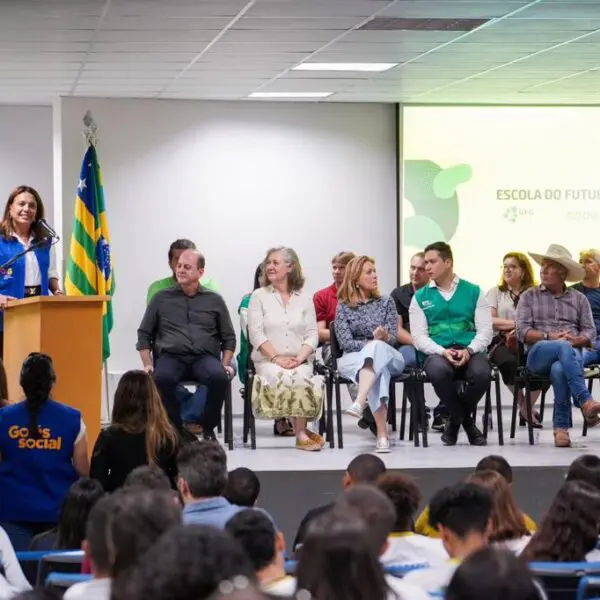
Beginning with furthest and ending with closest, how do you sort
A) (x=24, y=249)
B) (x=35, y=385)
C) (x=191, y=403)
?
(x=191, y=403), (x=24, y=249), (x=35, y=385)

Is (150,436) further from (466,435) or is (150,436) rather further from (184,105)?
(184,105)

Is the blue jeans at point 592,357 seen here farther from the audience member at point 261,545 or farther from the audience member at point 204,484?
the audience member at point 261,545

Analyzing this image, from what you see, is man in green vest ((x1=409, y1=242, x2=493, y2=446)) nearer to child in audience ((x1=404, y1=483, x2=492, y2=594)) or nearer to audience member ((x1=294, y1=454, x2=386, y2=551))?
audience member ((x1=294, y1=454, x2=386, y2=551))

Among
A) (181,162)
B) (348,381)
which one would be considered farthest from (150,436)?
(181,162)

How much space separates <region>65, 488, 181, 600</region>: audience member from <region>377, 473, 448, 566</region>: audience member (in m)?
0.87

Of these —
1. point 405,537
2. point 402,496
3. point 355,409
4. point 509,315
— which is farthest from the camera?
point 509,315

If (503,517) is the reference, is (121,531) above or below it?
above

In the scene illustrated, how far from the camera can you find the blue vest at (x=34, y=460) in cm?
490

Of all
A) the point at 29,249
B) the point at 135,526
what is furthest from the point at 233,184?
the point at 135,526

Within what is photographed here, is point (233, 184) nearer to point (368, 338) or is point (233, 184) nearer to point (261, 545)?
point (368, 338)

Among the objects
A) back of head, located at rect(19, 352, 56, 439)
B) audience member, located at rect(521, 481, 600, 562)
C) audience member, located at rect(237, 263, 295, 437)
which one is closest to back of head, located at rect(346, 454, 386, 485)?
audience member, located at rect(521, 481, 600, 562)

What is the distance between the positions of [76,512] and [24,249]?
328 cm

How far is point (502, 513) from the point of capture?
371cm

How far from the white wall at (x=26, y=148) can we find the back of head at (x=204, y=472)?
814cm
